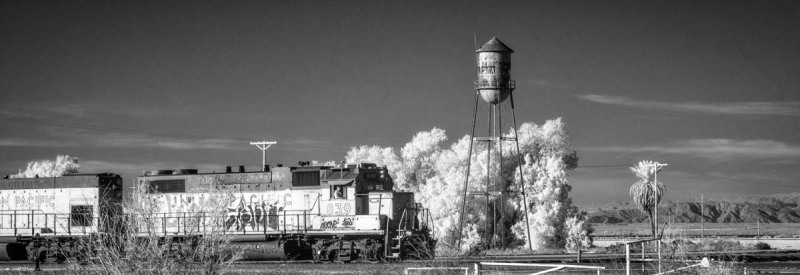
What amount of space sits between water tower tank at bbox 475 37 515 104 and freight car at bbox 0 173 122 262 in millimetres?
21537

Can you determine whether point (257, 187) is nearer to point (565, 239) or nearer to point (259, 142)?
point (259, 142)

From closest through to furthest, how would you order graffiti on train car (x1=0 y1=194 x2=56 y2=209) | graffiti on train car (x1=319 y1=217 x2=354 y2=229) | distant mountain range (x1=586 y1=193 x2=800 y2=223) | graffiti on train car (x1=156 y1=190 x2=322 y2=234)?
1. graffiti on train car (x1=319 y1=217 x2=354 y2=229)
2. graffiti on train car (x1=156 y1=190 x2=322 y2=234)
3. graffiti on train car (x1=0 y1=194 x2=56 y2=209)
4. distant mountain range (x1=586 y1=193 x2=800 y2=223)

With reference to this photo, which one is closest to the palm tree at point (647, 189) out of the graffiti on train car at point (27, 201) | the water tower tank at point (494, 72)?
the water tower tank at point (494, 72)

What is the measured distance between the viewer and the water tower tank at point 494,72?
174ft

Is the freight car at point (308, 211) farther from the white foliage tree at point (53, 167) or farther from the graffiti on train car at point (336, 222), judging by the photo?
the white foliage tree at point (53, 167)

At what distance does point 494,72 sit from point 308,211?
2124cm

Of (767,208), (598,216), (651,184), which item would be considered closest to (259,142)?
(651,184)

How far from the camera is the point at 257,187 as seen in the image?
1382 inches

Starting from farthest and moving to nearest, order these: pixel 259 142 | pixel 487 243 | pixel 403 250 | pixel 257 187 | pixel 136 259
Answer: pixel 487 243 → pixel 259 142 → pixel 257 187 → pixel 403 250 → pixel 136 259

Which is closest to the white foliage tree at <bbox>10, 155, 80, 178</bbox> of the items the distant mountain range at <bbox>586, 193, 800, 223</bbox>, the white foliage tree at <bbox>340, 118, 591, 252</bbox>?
the white foliage tree at <bbox>340, 118, 591, 252</bbox>

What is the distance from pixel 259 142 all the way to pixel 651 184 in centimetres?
2457

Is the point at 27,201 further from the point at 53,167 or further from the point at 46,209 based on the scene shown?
the point at 53,167

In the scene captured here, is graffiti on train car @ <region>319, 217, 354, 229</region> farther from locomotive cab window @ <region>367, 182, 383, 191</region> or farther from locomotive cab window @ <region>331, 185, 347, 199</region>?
locomotive cab window @ <region>367, 182, 383, 191</region>

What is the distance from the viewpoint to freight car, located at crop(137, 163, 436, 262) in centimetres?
3338
